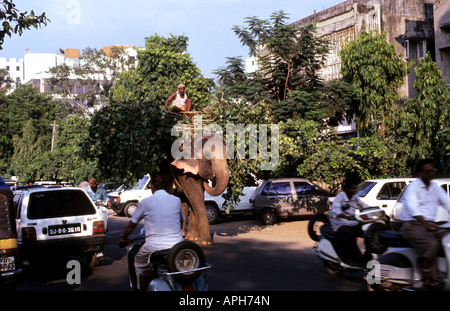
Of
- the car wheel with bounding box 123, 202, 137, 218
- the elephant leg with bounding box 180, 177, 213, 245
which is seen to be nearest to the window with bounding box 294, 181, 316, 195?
the elephant leg with bounding box 180, 177, 213, 245

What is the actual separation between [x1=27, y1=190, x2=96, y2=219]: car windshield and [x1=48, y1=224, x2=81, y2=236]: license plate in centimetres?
26

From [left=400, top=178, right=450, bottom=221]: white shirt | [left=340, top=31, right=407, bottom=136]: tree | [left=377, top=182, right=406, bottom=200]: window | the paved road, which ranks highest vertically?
[left=340, top=31, right=407, bottom=136]: tree

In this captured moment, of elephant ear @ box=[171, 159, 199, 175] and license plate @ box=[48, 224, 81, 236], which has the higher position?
elephant ear @ box=[171, 159, 199, 175]

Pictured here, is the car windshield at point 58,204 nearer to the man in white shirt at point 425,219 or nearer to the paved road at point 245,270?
the paved road at point 245,270

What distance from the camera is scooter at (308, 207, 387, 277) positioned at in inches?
302

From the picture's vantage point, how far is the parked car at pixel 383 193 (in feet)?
46.5

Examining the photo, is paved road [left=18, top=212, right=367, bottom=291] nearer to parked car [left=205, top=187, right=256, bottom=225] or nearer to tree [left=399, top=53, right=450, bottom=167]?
parked car [left=205, top=187, right=256, bottom=225]

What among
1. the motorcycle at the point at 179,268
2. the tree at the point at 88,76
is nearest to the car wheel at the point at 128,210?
the motorcycle at the point at 179,268

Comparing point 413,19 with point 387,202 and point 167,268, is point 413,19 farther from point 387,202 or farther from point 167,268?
point 167,268

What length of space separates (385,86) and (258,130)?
999cm

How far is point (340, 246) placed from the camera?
27.7ft

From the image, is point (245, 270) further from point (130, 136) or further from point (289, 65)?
point (289, 65)
